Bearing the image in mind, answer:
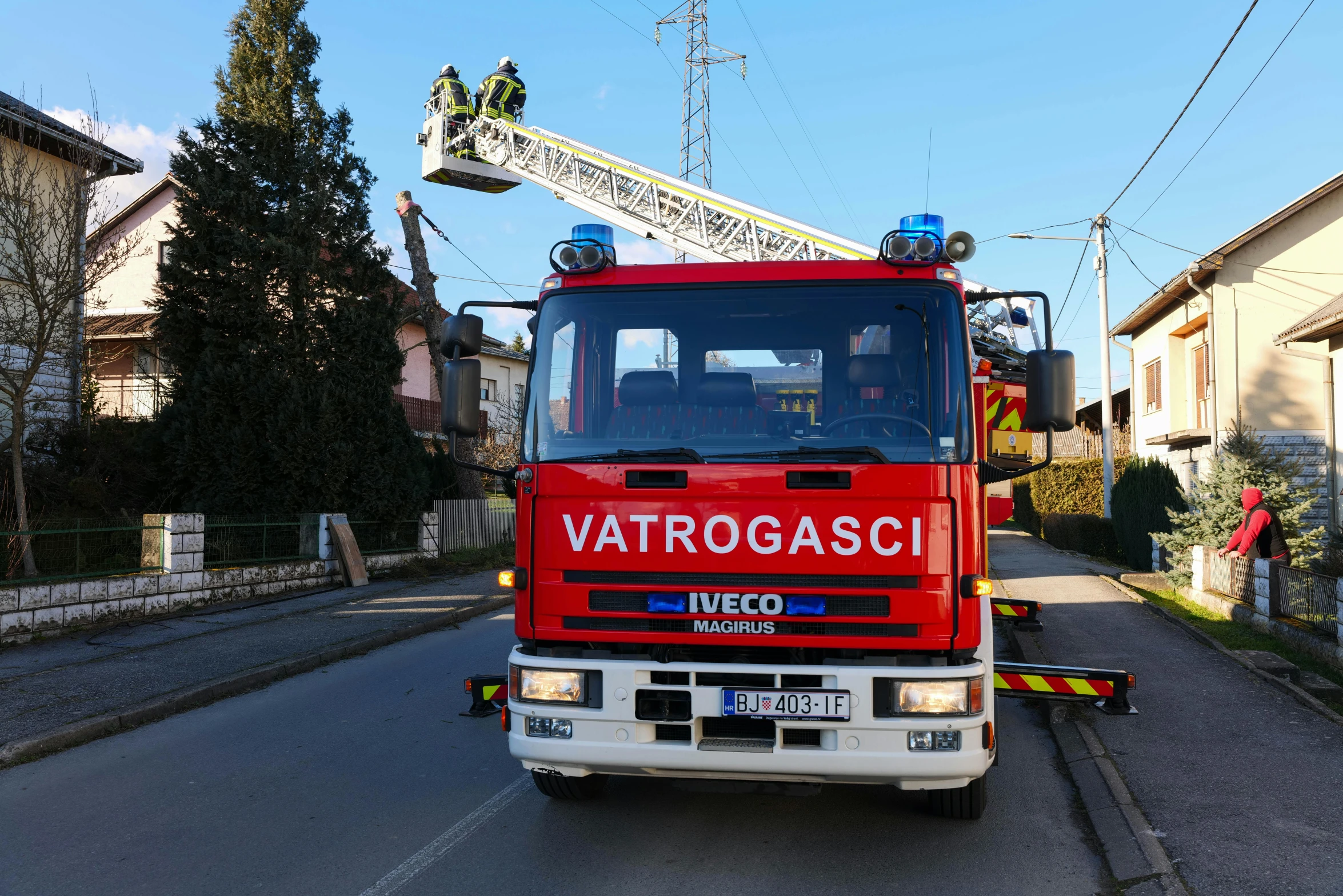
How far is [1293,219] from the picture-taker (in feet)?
63.1

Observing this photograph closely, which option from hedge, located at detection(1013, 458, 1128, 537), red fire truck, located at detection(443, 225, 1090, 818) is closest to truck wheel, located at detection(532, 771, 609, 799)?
red fire truck, located at detection(443, 225, 1090, 818)

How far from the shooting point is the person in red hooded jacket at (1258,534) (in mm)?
10680

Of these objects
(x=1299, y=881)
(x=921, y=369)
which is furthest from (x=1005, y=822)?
(x=921, y=369)

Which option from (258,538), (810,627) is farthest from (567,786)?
(258,538)

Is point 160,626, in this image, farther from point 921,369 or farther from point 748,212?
point 748,212

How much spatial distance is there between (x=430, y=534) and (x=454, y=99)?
539 inches

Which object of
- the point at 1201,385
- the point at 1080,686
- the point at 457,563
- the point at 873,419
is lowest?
the point at 457,563

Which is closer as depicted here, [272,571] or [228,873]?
[228,873]

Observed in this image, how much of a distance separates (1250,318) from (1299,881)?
61.5 feet

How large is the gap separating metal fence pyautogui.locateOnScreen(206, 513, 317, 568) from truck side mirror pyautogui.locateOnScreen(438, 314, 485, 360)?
9055 millimetres

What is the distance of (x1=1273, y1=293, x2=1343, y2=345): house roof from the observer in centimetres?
1286

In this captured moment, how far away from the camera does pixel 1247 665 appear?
793cm

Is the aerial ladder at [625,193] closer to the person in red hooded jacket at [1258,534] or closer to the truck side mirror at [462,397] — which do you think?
the person in red hooded jacket at [1258,534]

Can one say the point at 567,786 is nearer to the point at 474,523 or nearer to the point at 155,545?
the point at 155,545
